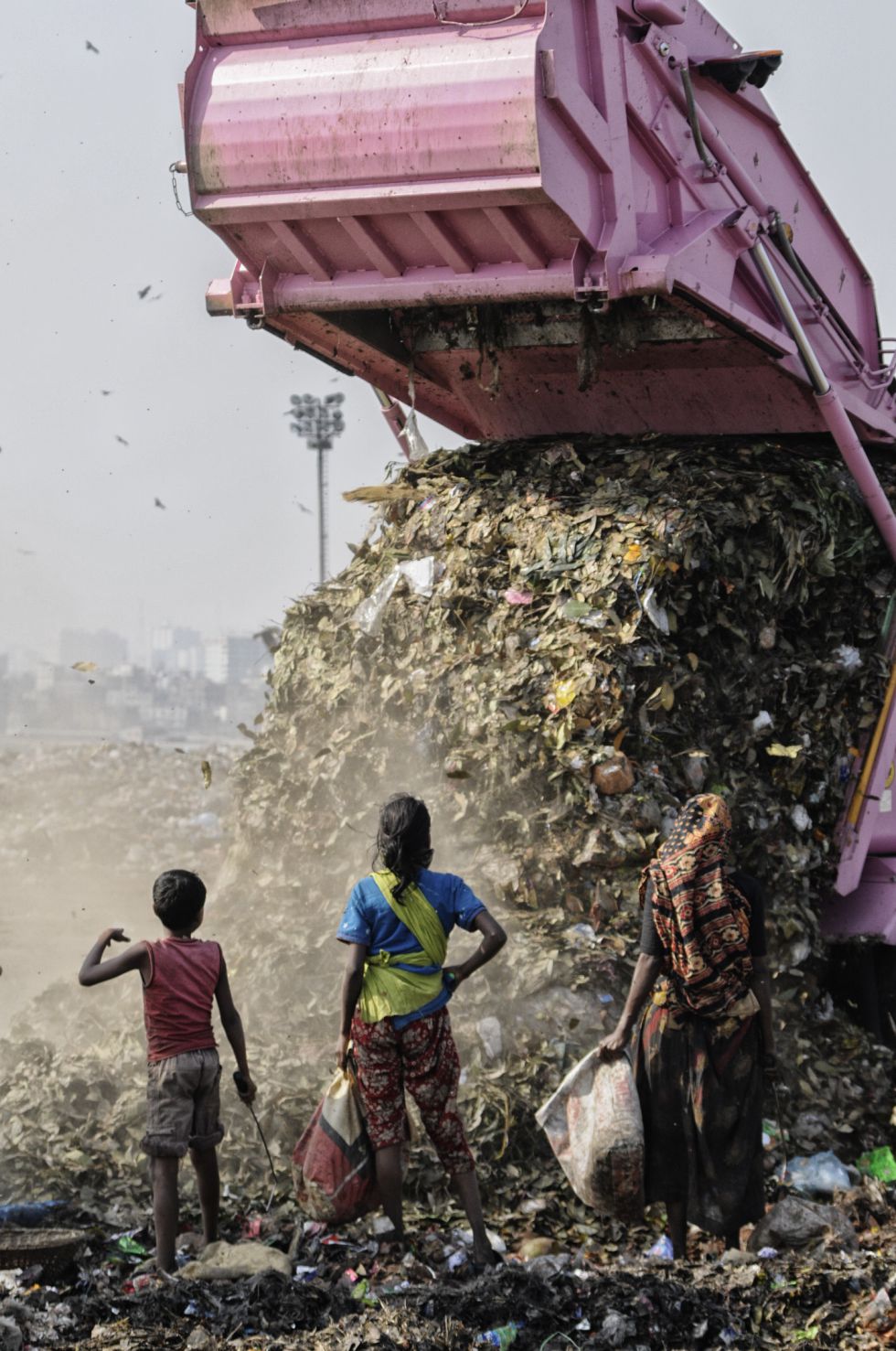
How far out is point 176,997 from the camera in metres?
3.56

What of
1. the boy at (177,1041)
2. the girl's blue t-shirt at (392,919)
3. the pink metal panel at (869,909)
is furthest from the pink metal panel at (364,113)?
the pink metal panel at (869,909)

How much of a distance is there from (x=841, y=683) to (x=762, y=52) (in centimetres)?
226

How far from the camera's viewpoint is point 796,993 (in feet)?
15.5

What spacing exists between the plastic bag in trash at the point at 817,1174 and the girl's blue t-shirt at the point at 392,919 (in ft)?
4.35

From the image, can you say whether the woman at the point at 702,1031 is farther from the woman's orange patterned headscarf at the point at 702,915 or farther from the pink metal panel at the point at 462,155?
the pink metal panel at the point at 462,155

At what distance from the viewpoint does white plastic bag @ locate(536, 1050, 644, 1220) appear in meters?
3.61

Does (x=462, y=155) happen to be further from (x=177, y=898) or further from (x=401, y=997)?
(x=401, y=997)

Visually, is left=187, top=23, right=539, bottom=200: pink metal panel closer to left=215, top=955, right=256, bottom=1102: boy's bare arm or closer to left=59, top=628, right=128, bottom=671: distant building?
left=215, top=955, right=256, bottom=1102: boy's bare arm

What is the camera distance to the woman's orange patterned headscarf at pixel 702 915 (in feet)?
11.6

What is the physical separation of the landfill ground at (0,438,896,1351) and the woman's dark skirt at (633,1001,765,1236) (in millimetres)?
177

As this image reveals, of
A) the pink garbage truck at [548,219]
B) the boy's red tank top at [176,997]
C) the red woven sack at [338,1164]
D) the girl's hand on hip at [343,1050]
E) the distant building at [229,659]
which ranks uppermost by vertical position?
the distant building at [229,659]

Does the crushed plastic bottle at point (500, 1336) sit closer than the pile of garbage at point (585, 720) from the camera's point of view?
Yes

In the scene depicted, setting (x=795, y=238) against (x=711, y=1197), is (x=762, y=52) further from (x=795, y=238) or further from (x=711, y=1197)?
(x=711, y=1197)

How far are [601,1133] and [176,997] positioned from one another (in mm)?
1191
